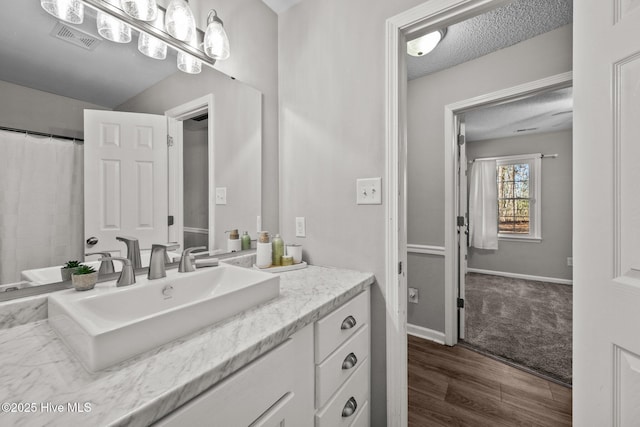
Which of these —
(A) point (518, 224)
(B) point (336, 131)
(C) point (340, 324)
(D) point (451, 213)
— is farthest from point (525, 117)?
(C) point (340, 324)

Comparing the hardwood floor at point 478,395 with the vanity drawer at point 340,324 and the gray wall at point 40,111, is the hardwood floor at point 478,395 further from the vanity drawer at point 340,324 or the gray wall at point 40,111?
the gray wall at point 40,111

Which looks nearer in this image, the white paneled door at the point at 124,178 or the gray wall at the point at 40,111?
the gray wall at the point at 40,111

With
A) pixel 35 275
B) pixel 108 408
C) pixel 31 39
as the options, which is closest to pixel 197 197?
pixel 35 275

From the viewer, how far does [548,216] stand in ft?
14.0

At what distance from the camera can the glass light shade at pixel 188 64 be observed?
1.21 meters

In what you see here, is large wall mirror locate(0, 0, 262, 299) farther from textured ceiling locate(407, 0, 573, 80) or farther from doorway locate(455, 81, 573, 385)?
doorway locate(455, 81, 573, 385)

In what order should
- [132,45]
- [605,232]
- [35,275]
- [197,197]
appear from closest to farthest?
1. [605,232]
2. [35,275]
3. [132,45]
4. [197,197]

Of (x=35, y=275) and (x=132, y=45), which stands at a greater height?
(x=132, y=45)

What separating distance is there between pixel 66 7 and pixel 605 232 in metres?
1.76

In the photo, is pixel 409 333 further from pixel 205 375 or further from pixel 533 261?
pixel 533 261

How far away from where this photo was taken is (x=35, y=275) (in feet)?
2.71

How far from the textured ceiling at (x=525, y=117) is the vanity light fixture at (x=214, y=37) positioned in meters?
2.39

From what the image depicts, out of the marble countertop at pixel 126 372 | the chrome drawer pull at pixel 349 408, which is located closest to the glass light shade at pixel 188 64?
the marble countertop at pixel 126 372

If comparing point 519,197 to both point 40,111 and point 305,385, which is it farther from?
point 40,111
